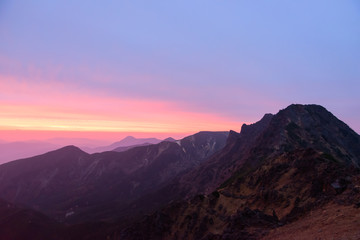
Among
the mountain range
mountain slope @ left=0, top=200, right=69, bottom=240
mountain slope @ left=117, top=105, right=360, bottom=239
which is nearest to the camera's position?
the mountain range

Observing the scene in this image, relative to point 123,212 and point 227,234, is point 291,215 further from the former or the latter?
point 123,212

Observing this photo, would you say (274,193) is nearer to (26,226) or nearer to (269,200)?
(269,200)

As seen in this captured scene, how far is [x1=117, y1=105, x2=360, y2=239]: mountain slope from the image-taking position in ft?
126

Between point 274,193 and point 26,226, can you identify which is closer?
point 274,193

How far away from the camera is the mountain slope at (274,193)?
126ft

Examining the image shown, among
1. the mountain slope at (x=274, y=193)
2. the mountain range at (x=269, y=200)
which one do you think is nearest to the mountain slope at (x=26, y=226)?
the mountain range at (x=269, y=200)

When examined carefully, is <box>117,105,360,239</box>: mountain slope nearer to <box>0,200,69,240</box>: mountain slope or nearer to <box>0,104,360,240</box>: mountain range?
<box>0,104,360,240</box>: mountain range

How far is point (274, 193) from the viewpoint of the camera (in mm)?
48750

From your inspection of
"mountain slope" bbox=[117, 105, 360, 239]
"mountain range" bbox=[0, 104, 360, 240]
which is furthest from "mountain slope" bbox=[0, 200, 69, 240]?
"mountain slope" bbox=[117, 105, 360, 239]

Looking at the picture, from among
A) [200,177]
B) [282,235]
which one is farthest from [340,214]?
[200,177]

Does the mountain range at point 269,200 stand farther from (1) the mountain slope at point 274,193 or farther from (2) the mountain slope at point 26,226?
(2) the mountain slope at point 26,226

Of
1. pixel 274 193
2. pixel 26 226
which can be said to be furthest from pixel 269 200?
pixel 26 226

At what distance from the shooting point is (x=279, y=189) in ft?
163

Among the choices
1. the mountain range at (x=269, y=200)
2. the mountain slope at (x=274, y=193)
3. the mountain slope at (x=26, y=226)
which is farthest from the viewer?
the mountain slope at (x=26, y=226)
